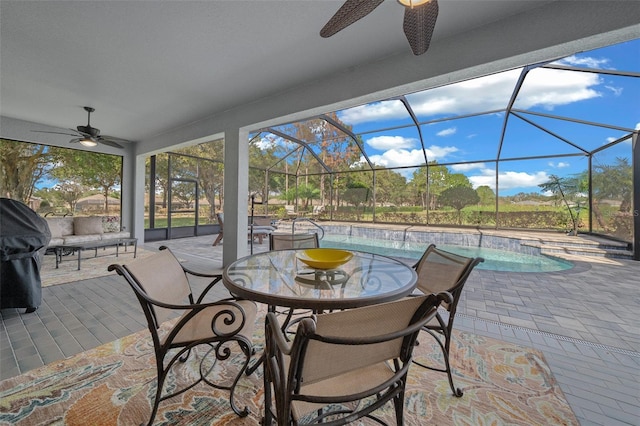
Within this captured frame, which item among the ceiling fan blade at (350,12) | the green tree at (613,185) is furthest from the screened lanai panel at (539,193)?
the ceiling fan blade at (350,12)

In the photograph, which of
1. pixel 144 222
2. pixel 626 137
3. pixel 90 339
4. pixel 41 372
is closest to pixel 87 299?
pixel 90 339

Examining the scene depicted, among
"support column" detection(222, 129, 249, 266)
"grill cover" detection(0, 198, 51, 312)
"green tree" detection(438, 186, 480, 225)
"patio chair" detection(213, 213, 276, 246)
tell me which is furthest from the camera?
"green tree" detection(438, 186, 480, 225)

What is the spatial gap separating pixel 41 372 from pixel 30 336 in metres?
0.79

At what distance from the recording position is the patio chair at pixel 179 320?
1.30 metres

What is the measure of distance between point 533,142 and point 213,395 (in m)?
9.43

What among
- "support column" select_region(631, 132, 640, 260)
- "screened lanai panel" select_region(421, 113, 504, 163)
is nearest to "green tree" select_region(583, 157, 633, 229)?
"support column" select_region(631, 132, 640, 260)

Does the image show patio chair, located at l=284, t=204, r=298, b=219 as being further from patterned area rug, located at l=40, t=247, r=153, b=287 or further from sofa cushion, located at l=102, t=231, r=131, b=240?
sofa cushion, located at l=102, t=231, r=131, b=240

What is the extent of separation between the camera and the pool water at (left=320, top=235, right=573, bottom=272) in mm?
4958

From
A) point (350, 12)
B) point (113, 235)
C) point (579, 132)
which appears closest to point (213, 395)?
point (350, 12)

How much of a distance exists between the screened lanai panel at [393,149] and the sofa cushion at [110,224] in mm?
7538

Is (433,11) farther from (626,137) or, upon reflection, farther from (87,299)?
(626,137)

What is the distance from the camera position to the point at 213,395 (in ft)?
5.15

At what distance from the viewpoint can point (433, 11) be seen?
1.53 m

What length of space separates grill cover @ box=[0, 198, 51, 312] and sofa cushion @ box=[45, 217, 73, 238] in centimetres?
340
